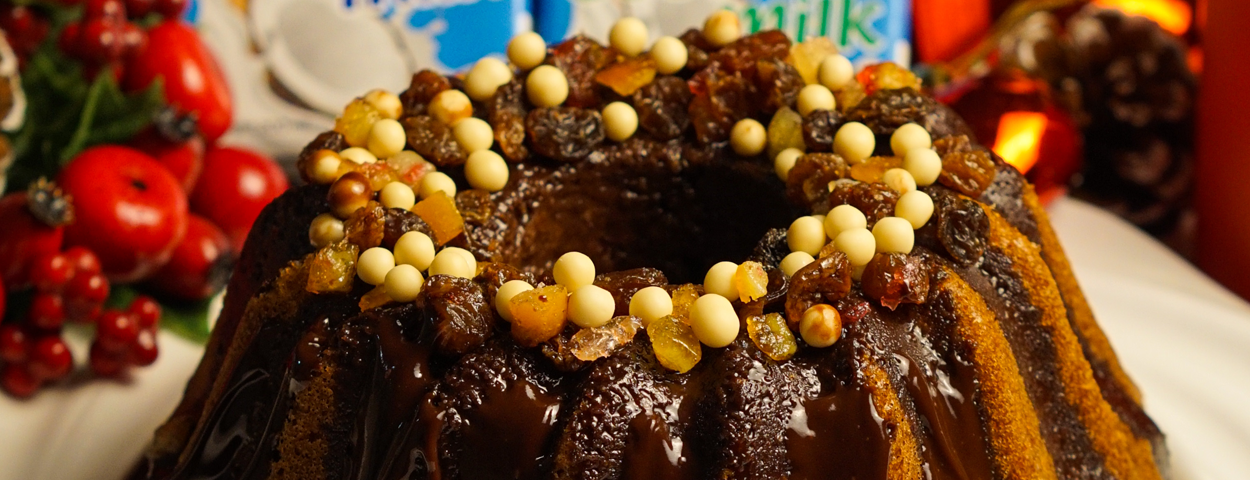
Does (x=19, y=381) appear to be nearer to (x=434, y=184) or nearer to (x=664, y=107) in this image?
(x=434, y=184)

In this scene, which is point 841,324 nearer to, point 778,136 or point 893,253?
point 893,253

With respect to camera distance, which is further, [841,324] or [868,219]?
[868,219]

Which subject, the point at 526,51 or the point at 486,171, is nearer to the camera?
the point at 486,171

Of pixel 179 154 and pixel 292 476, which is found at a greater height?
pixel 292 476

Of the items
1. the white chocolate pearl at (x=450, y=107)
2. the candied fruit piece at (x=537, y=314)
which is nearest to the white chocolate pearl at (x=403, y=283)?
the candied fruit piece at (x=537, y=314)

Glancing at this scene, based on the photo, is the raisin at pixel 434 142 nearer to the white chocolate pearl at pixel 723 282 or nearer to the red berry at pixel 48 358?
the white chocolate pearl at pixel 723 282

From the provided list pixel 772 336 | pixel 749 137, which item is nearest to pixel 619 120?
pixel 749 137

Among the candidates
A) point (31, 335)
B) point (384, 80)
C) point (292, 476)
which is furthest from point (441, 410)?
point (384, 80)
